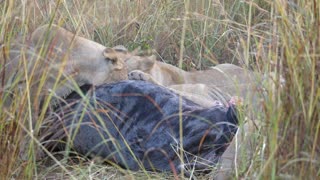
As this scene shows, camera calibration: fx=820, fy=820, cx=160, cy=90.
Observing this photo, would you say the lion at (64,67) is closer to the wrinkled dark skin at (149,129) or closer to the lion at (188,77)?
the lion at (188,77)

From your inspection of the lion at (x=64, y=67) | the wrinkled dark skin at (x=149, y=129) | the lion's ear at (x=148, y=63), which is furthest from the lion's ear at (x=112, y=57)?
the wrinkled dark skin at (x=149, y=129)

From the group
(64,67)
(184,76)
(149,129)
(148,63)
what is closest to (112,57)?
(148,63)

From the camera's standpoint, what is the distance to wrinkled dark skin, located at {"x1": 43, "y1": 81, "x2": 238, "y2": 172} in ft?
14.6

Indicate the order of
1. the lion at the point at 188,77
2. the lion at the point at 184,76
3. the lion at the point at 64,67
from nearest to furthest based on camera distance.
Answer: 1. the lion at the point at 64,67
2. the lion at the point at 188,77
3. the lion at the point at 184,76

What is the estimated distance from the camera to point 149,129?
15.2ft

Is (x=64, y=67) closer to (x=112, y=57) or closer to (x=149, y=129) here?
(x=149, y=129)

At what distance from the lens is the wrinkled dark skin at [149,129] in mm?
4457

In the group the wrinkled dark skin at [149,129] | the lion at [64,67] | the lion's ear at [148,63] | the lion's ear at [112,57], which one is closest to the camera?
the lion at [64,67]

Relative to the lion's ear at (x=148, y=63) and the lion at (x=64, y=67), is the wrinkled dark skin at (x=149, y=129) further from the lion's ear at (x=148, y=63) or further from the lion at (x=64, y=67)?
the lion's ear at (x=148, y=63)

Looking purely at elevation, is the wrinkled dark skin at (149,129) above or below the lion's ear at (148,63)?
above

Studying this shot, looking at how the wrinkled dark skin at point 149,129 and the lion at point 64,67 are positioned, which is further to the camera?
the wrinkled dark skin at point 149,129

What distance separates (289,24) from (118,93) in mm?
1663

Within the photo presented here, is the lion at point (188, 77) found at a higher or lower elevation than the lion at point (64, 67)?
lower

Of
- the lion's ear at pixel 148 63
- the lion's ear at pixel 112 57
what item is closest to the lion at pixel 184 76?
the lion's ear at pixel 148 63
